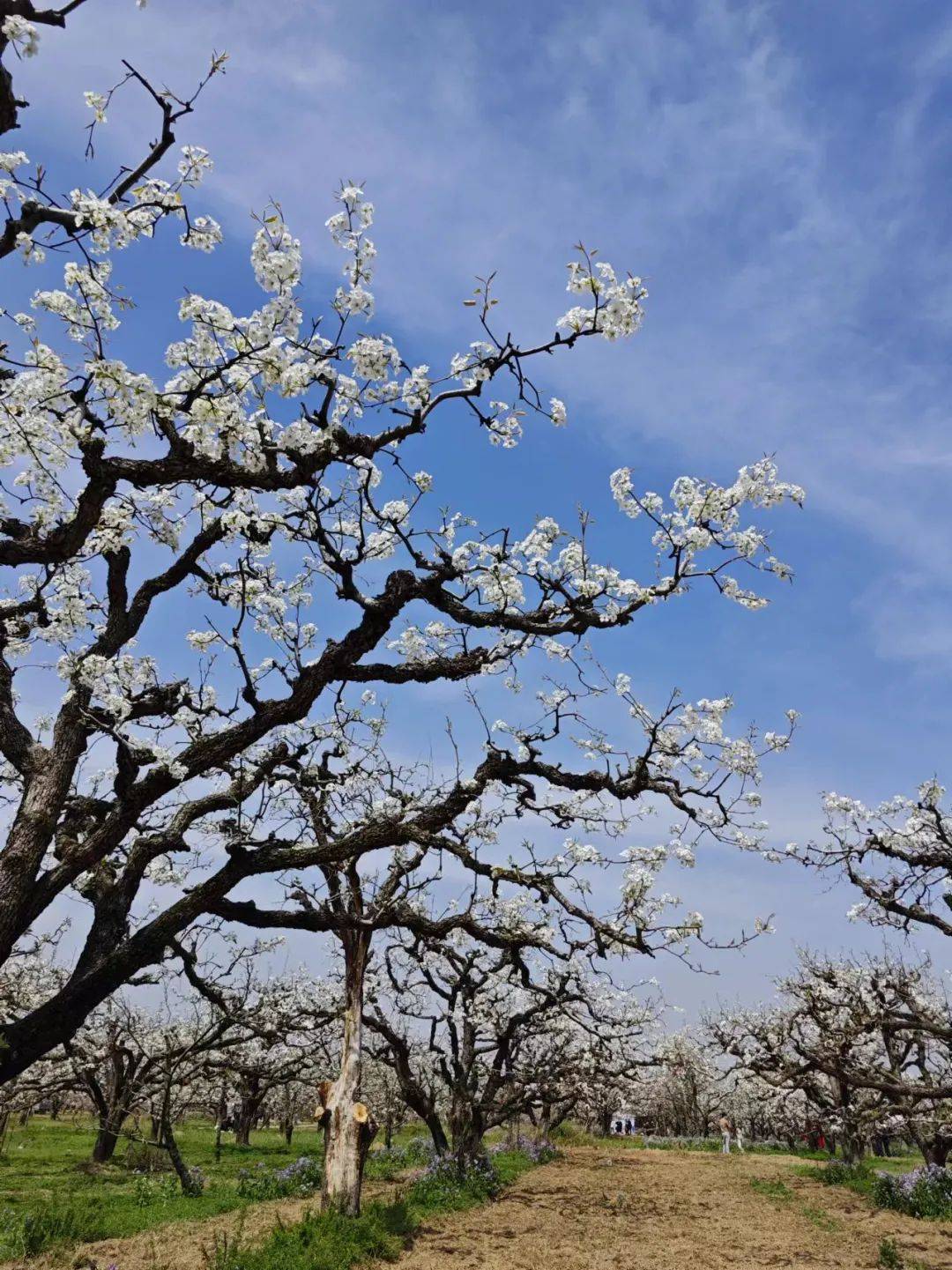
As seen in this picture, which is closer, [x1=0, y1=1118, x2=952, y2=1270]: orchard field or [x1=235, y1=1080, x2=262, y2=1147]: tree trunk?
[x1=0, y1=1118, x2=952, y2=1270]: orchard field

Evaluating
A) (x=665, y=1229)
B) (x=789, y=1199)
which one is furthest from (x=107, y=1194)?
(x=789, y=1199)

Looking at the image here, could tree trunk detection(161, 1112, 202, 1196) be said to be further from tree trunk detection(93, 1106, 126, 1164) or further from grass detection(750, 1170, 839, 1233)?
grass detection(750, 1170, 839, 1233)

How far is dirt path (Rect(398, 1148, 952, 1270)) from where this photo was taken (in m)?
11.5

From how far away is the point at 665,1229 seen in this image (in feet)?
47.8

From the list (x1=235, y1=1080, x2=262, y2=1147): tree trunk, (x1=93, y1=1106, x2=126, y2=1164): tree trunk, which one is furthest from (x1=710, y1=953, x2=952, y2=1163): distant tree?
(x1=235, y1=1080, x2=262, y2=1147): tree trunk

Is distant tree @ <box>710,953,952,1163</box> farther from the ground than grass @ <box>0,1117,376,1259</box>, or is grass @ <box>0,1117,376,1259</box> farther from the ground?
distant tree @ <box>710,953,952,1163</box>

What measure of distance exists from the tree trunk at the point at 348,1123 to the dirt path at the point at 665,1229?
1.26m

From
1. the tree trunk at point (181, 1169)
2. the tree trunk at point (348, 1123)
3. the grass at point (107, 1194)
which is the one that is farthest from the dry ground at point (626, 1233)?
the tree trunk at point (181, 1169)

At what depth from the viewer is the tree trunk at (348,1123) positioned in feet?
38.0

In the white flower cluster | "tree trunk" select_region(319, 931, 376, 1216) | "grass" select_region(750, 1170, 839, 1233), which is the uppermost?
the white flower cluster

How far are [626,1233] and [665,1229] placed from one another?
3.60 feet

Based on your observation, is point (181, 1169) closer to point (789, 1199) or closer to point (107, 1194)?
point (107, 1194)

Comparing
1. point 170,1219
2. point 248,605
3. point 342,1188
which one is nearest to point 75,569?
point 248,605

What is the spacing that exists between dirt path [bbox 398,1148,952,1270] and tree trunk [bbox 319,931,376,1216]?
126cm
